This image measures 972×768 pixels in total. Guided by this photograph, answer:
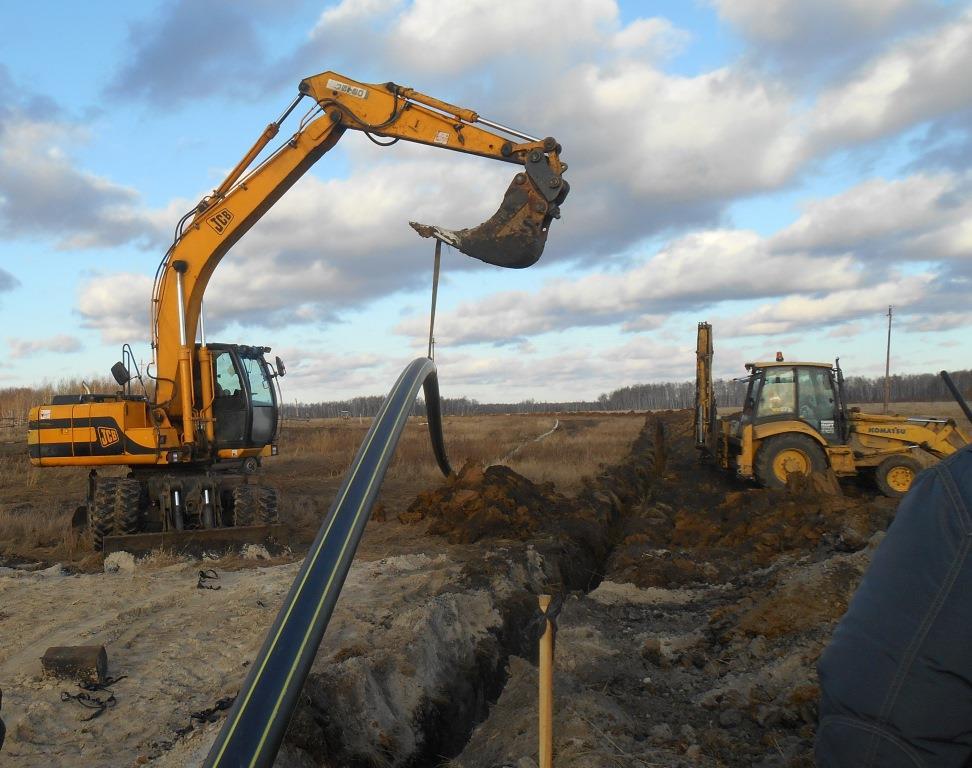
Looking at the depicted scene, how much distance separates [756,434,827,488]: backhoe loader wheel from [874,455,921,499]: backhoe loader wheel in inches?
38.0

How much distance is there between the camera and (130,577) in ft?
31.2

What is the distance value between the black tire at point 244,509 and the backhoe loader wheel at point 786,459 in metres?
8.89

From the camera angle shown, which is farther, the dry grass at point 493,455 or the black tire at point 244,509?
the dry grass at point 493,455

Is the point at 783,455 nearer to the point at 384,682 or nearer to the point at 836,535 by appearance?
the point at 836,535

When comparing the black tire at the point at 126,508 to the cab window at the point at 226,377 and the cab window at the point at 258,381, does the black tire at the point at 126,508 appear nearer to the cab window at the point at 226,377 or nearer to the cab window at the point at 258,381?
the cab window at the point at 226,377

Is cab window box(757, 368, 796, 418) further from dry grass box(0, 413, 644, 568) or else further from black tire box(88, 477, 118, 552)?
black tire box(88, 477, 118, 552)

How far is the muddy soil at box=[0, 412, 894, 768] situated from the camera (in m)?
4.89

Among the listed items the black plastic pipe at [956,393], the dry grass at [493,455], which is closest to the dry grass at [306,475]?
the dry grass at [493,455]

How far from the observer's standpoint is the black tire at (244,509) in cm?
1153

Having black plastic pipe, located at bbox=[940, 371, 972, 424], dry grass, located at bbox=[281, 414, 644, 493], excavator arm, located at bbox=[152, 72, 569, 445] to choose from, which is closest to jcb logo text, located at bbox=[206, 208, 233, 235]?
excavator arm, located at bbox=[152, 72, 569, 445]

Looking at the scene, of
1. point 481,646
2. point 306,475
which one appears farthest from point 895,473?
point 306,475

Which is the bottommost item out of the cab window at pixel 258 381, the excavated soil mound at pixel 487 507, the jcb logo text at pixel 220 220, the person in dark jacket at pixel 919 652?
the excavated soil mound at pixel 487 507

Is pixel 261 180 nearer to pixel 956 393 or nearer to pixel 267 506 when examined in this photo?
pixel 267 506

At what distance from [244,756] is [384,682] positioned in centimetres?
353
